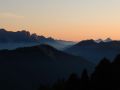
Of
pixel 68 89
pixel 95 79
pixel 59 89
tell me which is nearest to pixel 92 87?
pixel 95 79

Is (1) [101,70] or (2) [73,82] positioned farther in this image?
(2) [73,82]

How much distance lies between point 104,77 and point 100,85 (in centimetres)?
92

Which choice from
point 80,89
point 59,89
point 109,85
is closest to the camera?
point 109,85

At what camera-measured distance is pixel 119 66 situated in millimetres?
45219

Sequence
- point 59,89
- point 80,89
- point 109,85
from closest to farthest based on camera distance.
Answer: point 109,85, point 80,89, point 59,89

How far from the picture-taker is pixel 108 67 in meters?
44.1

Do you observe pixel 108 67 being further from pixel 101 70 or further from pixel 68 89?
pixel 68 89

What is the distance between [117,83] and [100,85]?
1.81 metres

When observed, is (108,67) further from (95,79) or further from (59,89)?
(59,89)

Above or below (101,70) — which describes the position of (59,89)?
below

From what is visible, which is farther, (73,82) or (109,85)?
(73,82)

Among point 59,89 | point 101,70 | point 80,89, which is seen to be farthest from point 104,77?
point 59,89

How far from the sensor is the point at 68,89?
48562mm

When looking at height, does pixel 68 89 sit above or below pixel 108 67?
below
